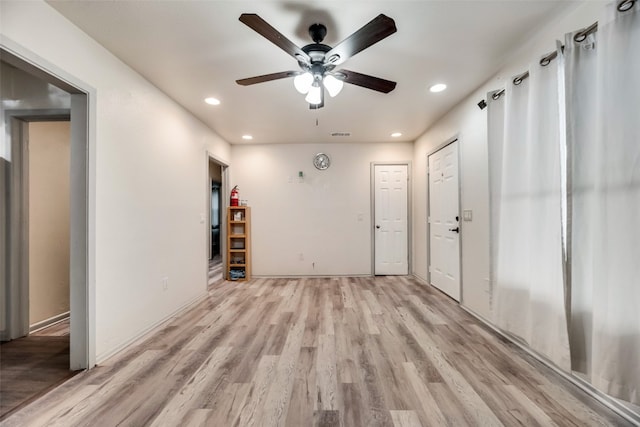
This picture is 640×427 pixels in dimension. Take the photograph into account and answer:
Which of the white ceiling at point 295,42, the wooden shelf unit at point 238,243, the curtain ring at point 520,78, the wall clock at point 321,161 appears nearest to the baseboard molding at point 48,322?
the wooden shelf unit at point 238,243

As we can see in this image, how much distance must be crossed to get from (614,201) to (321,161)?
3.77 m

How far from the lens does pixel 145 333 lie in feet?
7.81

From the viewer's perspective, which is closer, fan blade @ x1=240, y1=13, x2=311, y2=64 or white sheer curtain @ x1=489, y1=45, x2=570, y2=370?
fan blade @ x1=240, y1=13, x2=311, y2=64

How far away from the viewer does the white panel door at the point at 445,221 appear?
323cm

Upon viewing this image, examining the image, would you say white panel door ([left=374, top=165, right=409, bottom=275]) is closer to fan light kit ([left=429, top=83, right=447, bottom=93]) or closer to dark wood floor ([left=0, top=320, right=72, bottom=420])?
fan light kit ([left=429, top=83, right=447, bottom=93])

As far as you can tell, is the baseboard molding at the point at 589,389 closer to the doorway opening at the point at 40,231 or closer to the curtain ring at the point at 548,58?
the curtain ring at the point at 548,58

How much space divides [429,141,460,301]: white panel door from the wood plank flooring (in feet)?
2.60

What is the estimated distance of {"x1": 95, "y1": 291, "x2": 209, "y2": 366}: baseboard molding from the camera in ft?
6.47

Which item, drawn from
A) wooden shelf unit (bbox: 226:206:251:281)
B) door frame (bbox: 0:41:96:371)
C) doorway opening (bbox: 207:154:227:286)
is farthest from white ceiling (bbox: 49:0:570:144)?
wooden shelf unit (bbox: 226:206:251:281)

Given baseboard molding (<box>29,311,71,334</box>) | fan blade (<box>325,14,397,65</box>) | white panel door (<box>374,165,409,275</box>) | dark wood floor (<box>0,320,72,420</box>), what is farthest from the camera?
white panel door (<box>374,165,409,275</box>)

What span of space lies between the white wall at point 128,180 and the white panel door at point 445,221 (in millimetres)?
3376

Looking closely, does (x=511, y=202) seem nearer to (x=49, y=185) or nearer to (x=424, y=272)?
(x=424, y=272)

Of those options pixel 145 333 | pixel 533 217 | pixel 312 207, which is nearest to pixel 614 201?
pixel 533 217

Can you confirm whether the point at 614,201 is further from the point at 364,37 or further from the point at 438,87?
the point at 438,87
